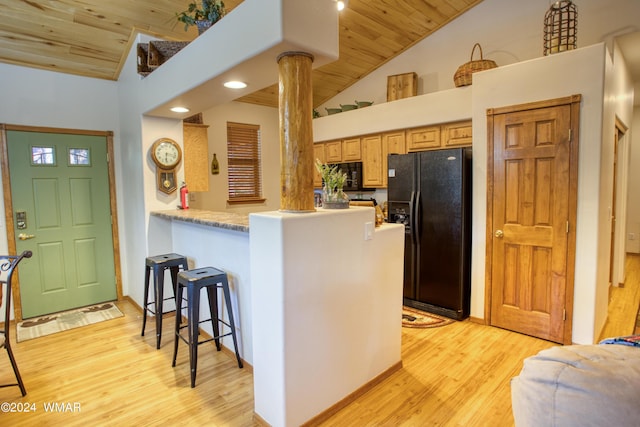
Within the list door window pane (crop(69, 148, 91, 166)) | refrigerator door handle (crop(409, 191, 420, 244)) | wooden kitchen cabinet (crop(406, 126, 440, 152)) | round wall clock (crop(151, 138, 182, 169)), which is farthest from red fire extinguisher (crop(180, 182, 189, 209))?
wooden kitchen cabinet (crop(406, 126, 440, 152))

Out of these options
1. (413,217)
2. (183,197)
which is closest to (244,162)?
(183,197)

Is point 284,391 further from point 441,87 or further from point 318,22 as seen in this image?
point 441,87

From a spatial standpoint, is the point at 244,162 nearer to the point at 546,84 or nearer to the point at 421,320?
the point at 421,320

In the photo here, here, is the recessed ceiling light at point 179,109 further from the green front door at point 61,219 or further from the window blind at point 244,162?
the window blind at point 244,162

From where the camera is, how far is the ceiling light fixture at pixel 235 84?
2.40 metres

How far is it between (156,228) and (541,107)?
370 centimetres

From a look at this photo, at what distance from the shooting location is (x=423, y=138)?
4.30 m

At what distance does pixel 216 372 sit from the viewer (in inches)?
99.7

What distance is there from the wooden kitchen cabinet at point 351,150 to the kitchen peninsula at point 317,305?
108 inches

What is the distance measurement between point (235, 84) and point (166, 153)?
1468mm

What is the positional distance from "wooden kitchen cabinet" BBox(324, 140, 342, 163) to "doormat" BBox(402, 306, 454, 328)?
2.59 m

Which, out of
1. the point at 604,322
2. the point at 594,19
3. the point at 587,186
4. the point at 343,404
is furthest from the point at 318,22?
the point at 604,322

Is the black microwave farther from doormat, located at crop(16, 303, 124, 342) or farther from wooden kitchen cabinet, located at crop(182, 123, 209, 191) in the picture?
doormat, located at crop(16, 303, 124, 342)

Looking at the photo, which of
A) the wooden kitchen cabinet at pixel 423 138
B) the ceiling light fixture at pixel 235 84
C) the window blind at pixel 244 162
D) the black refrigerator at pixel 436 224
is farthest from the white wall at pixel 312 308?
the window blind at pixel 244 162
